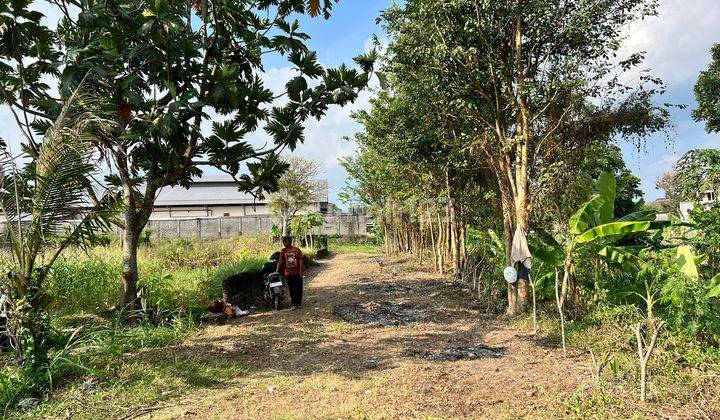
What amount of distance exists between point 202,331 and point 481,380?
4.31 m

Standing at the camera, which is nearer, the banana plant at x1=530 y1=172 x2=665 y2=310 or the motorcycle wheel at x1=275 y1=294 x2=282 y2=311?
the banana plant at x1=530 y1=172 x2=665 y2=310

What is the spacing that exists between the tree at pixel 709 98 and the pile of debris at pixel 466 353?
10942mm

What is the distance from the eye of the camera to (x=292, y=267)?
8.98 meters

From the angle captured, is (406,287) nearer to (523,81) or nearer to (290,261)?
(290,261)

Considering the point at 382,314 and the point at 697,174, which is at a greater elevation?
the point at 697,174

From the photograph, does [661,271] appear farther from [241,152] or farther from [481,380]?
[241,152]

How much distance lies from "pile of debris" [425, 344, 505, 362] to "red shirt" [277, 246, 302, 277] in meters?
3.72

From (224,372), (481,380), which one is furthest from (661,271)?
(224,372)

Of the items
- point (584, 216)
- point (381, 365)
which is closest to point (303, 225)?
point (381, 365)

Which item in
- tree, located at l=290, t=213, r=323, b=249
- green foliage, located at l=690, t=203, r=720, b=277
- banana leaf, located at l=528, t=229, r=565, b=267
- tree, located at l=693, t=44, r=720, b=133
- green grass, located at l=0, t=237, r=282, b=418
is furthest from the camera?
tree, located at l=290, t=213, r=323, b=249

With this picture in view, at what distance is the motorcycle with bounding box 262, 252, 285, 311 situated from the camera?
9109mm

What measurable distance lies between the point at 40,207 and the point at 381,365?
417cm

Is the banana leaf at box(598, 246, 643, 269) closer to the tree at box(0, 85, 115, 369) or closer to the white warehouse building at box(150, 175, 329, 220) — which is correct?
the tree at box(0, 85, 115, 369)

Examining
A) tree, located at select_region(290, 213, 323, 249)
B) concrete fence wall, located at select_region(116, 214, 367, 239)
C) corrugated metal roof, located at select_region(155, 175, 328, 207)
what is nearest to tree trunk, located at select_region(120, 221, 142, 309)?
tree, located at select_region(290, 213, 323, 249)
